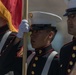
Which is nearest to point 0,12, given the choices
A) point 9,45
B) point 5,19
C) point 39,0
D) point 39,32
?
point 5,19

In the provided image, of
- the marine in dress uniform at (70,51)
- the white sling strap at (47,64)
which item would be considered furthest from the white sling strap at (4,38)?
the marine in dress uniform at (70,51)

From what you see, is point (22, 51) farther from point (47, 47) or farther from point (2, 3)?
point (2, 3)

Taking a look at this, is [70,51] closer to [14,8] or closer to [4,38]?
[4,38]

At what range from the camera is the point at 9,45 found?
3.51m

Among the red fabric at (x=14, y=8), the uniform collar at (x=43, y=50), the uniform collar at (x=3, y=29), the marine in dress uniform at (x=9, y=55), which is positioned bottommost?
the marine in dress uniform at (x=9, y=55)

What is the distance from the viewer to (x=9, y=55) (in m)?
3.43

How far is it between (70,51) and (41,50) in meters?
0.26

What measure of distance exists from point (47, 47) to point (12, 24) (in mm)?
622

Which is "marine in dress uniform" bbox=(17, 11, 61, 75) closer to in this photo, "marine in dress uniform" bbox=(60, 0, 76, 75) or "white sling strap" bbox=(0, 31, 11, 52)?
"marine in dress uniform" bbox=(60, 0, 76, 75)

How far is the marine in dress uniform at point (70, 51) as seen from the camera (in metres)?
2.95

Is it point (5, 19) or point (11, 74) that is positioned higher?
point (5, 19)

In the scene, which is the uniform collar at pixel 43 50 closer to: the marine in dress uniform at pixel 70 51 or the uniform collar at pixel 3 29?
the marine in dress uniform at pixel 70 51

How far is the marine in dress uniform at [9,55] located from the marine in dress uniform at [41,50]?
111 millimetres

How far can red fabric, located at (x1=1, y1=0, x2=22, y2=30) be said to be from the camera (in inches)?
148
